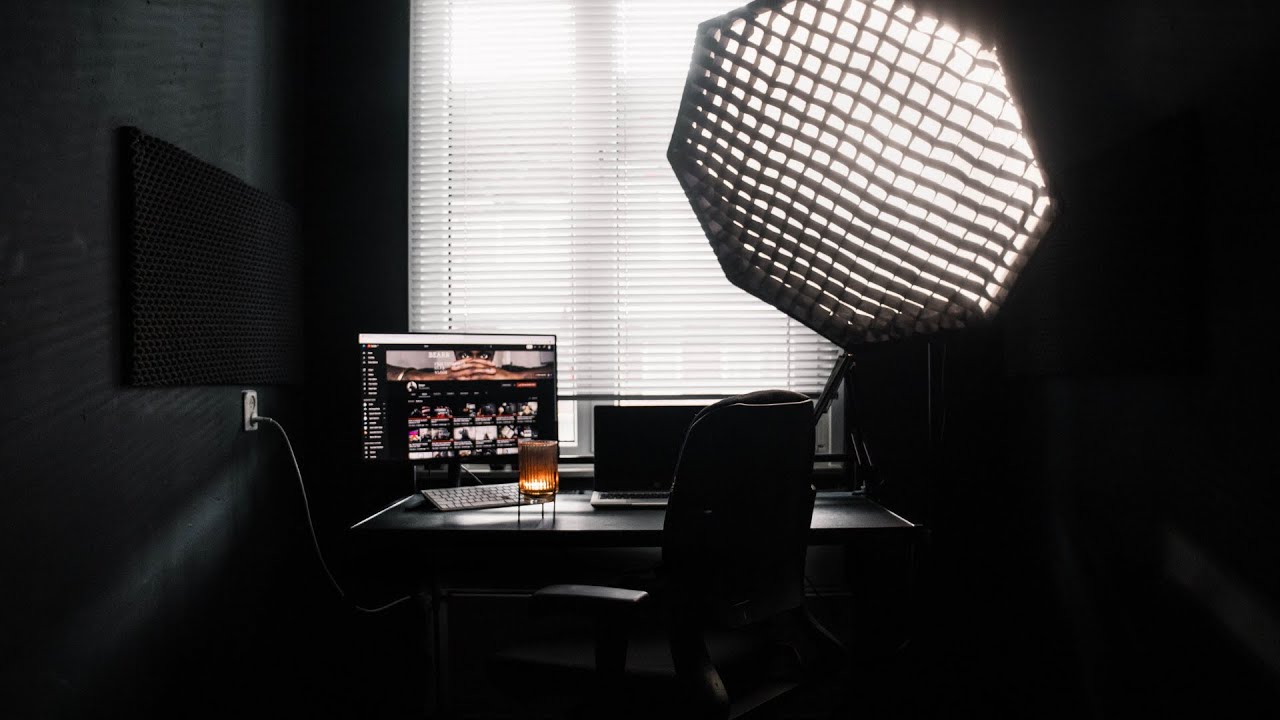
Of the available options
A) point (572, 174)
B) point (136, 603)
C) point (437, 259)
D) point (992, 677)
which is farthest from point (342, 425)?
point (992, 677)

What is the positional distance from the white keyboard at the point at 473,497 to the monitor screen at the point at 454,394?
0.30ft

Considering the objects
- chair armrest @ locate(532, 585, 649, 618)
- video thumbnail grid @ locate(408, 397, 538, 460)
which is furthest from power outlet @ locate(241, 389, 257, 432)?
chair armrest @ locate(532, 585, 649, 618)

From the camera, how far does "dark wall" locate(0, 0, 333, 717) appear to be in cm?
125

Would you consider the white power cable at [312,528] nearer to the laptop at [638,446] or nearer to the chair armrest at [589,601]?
the laptop at [638,446]

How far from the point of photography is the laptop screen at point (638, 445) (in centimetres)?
209

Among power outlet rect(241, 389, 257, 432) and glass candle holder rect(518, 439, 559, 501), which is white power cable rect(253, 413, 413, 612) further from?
glass candle holder rect(518, 439, 559, 501)

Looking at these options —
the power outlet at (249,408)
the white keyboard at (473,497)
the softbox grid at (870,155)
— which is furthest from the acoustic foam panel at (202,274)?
the softbox grid at (870,155)

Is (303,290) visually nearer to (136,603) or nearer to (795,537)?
(136,603)

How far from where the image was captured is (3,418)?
1.20 meters

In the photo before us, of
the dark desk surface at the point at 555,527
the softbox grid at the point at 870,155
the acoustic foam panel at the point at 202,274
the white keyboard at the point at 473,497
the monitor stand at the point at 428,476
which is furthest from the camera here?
the monitor stand at the point at 428,476

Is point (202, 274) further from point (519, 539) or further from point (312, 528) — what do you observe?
point (519, 539)

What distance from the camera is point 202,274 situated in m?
1.76

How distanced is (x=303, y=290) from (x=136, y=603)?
1111mm

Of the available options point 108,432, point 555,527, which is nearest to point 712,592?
point 555,527
